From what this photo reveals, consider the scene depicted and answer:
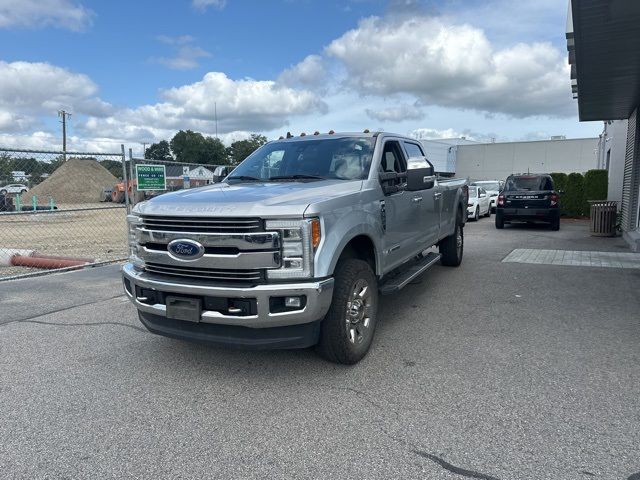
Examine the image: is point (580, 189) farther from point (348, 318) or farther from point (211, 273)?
point (211, 273)

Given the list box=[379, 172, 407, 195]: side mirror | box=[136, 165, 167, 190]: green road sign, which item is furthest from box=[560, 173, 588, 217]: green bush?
box=[379, 172, 407, 195]: side mirror

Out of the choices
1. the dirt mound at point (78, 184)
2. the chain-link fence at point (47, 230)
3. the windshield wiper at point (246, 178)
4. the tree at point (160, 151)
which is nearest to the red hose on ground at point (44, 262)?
the chain-link fence at point (47, 230)

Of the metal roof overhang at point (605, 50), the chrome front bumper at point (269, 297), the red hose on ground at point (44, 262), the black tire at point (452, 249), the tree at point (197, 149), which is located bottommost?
the red hose on ground at point (44, 262)

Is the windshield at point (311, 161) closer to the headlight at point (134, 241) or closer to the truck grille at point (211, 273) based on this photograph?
the headlight at point (134, 241)

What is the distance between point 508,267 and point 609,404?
A: 18.1 feet

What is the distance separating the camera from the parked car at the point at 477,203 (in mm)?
19016

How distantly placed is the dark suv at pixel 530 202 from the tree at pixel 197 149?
88805 millimetres

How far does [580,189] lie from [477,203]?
4.09 metres

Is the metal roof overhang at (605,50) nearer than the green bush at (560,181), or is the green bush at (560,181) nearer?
the metal roof overhang at (605,50)

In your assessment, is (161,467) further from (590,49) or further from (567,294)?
(590,49)

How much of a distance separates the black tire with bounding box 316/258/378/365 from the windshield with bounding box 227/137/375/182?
111cm

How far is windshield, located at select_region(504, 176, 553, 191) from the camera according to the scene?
15.7 m

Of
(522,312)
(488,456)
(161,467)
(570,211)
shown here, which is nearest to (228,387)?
(161,467)

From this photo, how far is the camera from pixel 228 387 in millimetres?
3871
